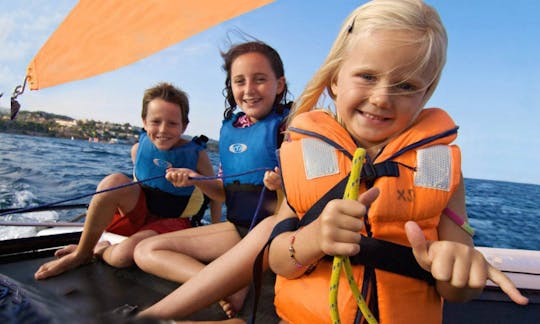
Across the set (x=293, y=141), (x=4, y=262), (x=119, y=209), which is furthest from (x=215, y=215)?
(x=293, y=141)

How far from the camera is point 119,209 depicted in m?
2.39

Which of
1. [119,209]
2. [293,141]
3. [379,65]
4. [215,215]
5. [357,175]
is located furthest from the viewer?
[215,215]

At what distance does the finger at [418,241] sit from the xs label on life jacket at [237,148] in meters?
1.33

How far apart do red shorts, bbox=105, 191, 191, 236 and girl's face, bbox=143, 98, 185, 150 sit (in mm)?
358

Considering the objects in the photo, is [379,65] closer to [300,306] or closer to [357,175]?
[357,175]

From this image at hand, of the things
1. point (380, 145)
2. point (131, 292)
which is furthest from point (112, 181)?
point (380, 145)

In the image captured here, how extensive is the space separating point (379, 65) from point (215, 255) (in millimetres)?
1295

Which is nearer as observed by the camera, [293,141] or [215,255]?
[293,141]

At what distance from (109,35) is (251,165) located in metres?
1.22

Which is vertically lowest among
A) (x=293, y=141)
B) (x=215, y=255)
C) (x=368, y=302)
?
(x=215, y=255)

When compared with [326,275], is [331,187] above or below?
above

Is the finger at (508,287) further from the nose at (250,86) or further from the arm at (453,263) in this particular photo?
the nose at (250,86)

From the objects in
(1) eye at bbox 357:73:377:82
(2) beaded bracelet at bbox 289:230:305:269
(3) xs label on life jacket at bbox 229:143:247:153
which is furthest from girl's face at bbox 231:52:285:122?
(2) beaded bracelet at bbox 289:230:305:269

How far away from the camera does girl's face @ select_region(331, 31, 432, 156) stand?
1.07 meters
